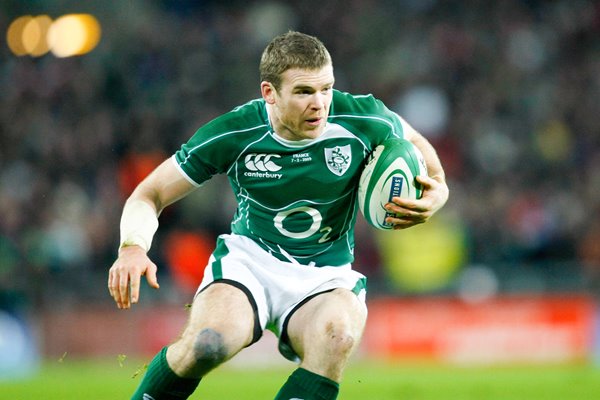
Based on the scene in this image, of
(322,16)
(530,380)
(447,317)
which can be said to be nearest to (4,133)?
(322,16)

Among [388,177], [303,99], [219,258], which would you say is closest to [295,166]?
[303,99]

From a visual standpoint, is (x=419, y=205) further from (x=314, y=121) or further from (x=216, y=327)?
(x=216, y=327)

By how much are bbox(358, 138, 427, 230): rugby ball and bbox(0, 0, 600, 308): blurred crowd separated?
8891 millimetres

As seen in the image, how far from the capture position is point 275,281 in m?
6.07

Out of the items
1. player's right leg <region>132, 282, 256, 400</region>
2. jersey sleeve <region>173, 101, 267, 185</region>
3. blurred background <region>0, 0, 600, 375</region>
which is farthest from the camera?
blurred background <region>0, 0, 600, 375</region>

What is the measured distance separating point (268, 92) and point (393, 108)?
1174 cm

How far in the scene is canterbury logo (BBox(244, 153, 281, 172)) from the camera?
616 cm

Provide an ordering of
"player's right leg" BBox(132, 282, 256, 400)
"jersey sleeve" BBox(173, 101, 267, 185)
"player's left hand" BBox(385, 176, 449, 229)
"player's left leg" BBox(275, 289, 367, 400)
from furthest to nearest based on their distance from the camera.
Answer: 1. "jersey sleeve" BBox(173, 101, 267, 185)
2. "player's left hand" BBox(385, 176, 449, 229)
3. "player's right leg" BBox(132, 282, 256, 400)
4. "player's left leg" BBox(275, 289, 367, 400)

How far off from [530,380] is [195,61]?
30.7 ft

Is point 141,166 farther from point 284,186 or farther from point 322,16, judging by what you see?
point 284,186

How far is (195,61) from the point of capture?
18453 millimetres

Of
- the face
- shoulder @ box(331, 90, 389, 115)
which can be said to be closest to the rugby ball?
shoulder @ box(331, 90, 389, 115)

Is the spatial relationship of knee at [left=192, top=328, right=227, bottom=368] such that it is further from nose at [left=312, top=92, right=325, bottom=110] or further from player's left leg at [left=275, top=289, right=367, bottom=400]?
nose at [left=312, top=92, right=325, bottom=110]

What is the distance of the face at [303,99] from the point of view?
5.82 metres
